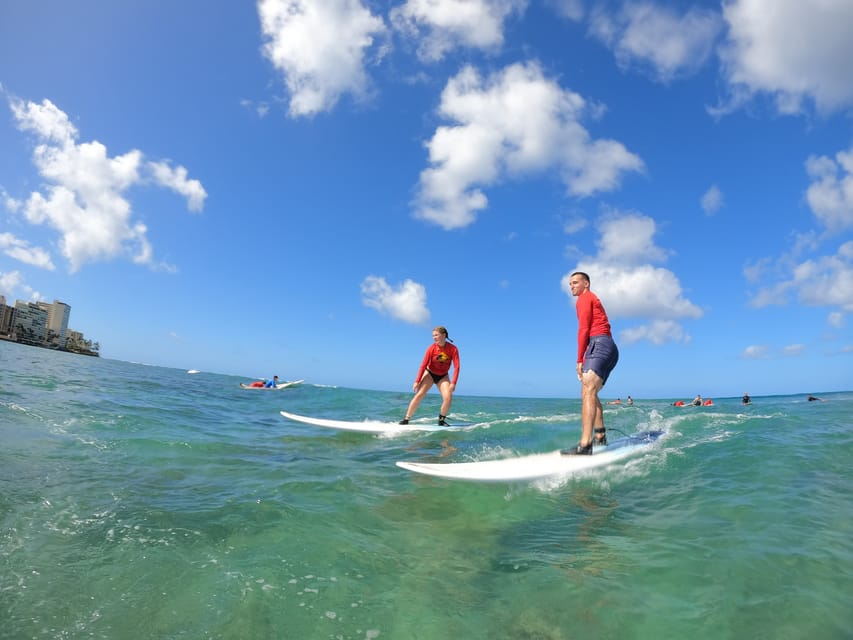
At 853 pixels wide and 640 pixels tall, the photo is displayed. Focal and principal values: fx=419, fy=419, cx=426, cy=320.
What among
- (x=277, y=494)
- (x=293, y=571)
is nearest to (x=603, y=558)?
(x=293, y=571)

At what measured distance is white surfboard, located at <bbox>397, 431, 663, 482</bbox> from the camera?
5.57 metres

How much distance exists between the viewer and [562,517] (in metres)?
4.42

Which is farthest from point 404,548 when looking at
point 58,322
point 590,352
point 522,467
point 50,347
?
point 58,322

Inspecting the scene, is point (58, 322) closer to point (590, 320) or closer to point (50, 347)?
point (50, 347)

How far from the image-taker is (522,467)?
592cm

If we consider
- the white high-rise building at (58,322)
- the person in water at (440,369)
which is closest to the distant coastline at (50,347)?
the white high-rise building at (58,322)

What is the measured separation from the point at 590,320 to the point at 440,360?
15.7 ft

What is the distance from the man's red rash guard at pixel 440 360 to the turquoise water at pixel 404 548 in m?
4.43

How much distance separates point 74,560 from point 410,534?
8.24 feet

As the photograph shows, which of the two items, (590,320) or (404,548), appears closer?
(404,548)

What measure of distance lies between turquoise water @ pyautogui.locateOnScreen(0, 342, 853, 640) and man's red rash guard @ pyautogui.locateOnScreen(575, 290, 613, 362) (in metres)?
1.98

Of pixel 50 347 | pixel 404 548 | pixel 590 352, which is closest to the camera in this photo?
pixel 404 548

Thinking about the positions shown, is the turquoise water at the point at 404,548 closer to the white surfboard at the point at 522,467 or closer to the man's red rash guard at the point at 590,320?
the white surfboard at the point at 522,467

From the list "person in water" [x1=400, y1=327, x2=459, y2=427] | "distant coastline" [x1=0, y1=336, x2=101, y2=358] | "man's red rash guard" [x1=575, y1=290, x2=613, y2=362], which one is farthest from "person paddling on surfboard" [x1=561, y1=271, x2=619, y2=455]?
"distant coastline" [x1=0, y1=336, x2=101, y2=358]
